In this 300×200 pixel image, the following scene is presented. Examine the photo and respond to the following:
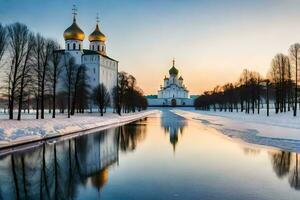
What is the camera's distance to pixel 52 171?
37.4 ft

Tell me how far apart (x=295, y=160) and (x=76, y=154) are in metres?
9.29

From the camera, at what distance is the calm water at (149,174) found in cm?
853

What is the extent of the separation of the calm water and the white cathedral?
75516 millimetres

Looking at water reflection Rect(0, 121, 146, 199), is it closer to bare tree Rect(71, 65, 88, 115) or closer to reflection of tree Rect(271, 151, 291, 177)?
reflection of tree Rect(271, 151, 291, 177)

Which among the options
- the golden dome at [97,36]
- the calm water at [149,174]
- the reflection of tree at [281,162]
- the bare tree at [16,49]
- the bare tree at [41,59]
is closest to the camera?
the calm water at [149,174]

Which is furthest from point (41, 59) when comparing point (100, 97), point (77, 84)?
point (100, 97)

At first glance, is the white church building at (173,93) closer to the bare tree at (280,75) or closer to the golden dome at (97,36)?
the golden dome at (97,36)

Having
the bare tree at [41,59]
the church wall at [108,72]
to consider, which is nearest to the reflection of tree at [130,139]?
the bare tree at [41,59]

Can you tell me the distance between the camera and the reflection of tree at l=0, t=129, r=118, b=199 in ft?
28.5

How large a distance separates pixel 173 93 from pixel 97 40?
88918 millimetres

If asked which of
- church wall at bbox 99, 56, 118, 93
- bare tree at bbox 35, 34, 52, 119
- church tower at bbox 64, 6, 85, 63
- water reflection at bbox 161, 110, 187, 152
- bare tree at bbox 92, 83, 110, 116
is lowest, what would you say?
water reflection at bbox 161, 110, 187, 152

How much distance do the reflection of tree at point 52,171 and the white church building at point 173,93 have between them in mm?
174053

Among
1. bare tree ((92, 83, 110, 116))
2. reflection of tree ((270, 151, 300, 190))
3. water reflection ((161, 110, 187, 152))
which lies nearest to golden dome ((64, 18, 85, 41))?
bare tree ((92, 83, 110, 116))

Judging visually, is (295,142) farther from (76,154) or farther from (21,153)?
(21,153)
